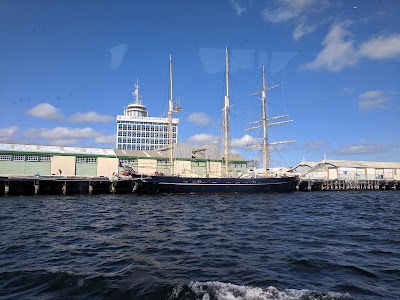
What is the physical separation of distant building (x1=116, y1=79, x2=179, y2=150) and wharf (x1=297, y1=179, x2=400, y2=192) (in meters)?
64.3

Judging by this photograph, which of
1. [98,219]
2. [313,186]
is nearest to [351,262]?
[98,219]

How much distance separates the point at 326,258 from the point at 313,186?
2716 inches

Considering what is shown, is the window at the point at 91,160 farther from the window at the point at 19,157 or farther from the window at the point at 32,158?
the window at the point at 19,157

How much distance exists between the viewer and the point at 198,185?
159 feet

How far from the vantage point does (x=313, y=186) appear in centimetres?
7475

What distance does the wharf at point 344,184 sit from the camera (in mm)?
73056

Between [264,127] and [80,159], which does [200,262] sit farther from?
[264,127]

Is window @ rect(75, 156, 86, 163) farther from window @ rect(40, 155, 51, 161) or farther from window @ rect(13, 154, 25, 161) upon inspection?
window @ rect(13, 154, 25, 161)

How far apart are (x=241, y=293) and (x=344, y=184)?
78388 millimetres

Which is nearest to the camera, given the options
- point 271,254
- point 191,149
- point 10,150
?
point 271,254

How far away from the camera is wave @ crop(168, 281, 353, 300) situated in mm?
6473

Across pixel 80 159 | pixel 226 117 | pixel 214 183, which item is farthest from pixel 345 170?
pixel 80 159

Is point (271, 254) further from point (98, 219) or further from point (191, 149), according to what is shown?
point (191, 149)

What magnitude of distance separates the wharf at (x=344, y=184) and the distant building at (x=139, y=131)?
6429 centimetres
